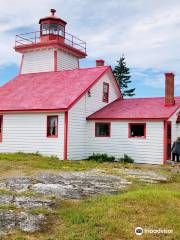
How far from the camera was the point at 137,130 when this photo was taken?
2278cm

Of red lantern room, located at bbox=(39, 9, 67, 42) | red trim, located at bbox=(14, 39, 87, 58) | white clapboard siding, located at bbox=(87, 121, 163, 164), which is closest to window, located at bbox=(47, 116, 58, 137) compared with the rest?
white clapboard siding, located at bbox=(87, 121, 163, 164)

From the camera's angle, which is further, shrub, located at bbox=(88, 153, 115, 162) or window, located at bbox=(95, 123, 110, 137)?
window, located at bbox=(95, 123, 110, 137)

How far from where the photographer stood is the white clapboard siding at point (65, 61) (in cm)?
3005

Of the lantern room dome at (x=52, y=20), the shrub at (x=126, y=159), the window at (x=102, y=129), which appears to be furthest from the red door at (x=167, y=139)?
the lantern room dome at (x=52, y=20)

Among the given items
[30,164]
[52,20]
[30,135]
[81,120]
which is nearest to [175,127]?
[81,120]

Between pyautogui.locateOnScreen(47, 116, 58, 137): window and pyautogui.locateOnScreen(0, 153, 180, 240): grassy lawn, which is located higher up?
pyautogui.locateOnScreen(47, 116, 58, 137): window

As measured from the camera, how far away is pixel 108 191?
11.6m

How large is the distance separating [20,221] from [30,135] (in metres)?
15.5

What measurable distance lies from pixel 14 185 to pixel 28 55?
21322 millimetres

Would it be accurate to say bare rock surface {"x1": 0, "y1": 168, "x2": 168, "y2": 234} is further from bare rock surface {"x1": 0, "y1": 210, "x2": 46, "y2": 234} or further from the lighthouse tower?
the lighthouse tower

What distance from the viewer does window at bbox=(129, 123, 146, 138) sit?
73.6 feet

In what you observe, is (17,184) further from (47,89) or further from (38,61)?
(38,61)

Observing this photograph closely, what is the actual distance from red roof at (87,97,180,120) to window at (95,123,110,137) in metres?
0.61

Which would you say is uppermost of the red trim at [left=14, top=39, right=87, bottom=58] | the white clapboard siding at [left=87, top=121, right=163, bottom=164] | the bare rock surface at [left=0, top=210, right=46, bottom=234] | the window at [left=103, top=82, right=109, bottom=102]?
the red trim at [left=14, top=39, right=87, bottom=58]
